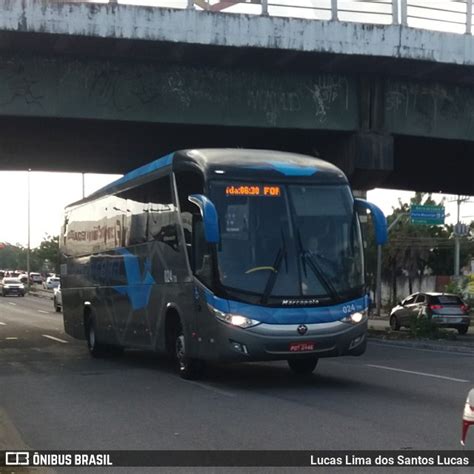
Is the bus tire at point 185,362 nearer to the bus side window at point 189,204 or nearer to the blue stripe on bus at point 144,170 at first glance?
the bus side window at point 189,204

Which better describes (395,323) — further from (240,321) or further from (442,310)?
(240,321)

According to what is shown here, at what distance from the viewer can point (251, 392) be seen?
1262 centimetres

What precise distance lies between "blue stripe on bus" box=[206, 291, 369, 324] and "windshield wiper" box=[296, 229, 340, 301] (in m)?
0.19

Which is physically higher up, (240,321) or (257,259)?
(257,259)

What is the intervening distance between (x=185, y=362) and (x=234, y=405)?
2548 millimetres

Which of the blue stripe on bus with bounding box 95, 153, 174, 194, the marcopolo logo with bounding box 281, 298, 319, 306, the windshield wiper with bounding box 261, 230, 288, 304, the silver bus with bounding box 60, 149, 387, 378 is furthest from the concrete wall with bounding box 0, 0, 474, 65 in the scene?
the marcopolo logo with bounding box 281, 298, 319, 306

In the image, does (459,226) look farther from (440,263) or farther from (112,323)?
(112,323)

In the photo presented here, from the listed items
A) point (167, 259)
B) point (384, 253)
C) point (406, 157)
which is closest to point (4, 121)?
point (167, 259)

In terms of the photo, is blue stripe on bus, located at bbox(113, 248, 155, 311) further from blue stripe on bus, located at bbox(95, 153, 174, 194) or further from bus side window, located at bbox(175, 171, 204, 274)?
bus side window, located at bbox(175, 171, 204, 274)

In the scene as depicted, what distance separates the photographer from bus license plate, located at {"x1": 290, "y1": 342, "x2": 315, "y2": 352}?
1227 centimetres

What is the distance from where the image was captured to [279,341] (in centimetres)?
1220

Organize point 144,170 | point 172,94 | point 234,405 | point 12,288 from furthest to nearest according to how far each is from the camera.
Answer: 1. point 12,288
2. point 172,94
3. point 144,170
4. point 234,405

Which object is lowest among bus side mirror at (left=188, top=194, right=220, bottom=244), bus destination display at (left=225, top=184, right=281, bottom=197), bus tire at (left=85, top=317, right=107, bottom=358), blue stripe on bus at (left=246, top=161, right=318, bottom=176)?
bus tire at (left=85, top=317, right=107, bottom=358)

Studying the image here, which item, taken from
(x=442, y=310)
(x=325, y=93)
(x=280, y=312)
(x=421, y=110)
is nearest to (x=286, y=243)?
(x=280, y=312)
